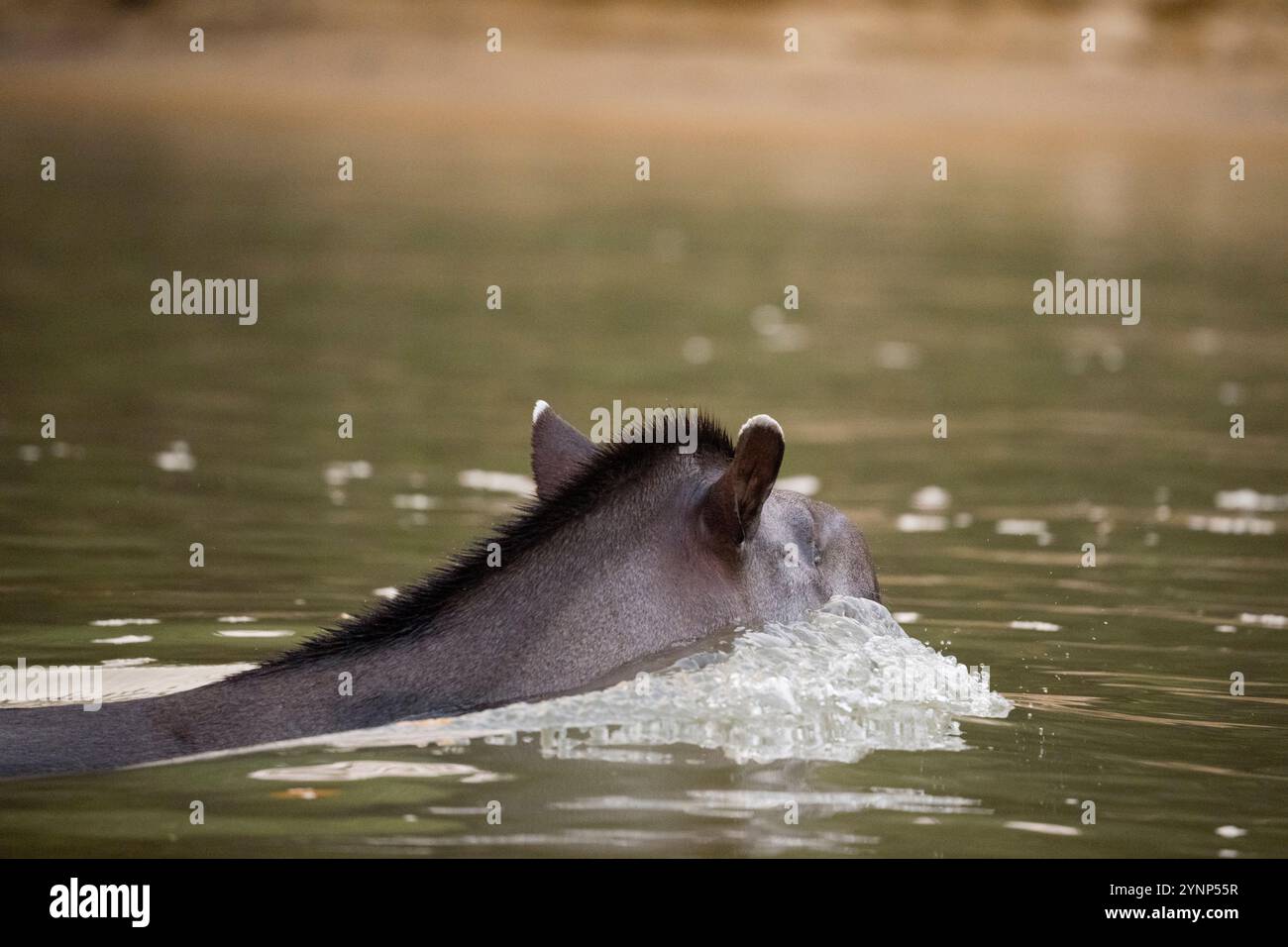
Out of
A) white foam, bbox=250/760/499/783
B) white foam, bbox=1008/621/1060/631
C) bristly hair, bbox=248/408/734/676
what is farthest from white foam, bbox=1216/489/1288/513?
white foam, bbox=250/760/499/783

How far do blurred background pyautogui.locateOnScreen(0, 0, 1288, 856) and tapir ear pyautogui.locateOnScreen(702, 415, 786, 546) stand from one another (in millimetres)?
1093

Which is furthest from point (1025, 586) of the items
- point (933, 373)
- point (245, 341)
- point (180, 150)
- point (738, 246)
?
point (180, 150)

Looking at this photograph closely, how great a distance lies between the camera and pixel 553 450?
34.0 ft

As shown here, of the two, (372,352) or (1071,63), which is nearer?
(372,352)

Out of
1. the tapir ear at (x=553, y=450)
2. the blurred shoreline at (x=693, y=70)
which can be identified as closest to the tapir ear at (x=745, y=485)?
the tapir ear at (x=553, y=450)

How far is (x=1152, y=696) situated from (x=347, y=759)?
4.72m

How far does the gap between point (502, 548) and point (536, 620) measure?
0.44 m

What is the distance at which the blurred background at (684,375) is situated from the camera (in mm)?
10180

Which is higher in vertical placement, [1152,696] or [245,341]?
[245,341]

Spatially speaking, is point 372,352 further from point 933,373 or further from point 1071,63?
point 1071,63

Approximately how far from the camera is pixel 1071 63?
67.5 meters

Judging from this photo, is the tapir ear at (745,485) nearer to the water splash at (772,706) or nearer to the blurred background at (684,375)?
the water splash at (772,706)

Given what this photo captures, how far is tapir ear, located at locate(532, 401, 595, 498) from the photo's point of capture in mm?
10266

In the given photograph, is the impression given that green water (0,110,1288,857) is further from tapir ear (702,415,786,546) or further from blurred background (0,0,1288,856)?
tapir ear (702,415,786,546)
